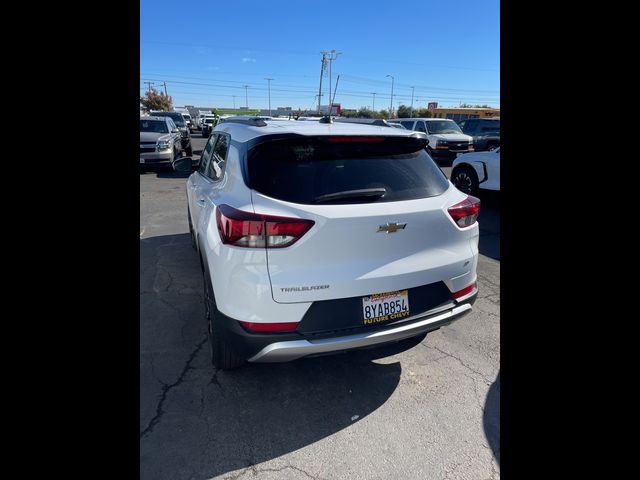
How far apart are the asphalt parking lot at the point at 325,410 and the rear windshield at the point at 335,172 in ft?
4.57

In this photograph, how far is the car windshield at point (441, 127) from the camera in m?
17.2

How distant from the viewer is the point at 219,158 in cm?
337

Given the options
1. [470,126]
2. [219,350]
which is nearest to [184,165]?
[219,350]

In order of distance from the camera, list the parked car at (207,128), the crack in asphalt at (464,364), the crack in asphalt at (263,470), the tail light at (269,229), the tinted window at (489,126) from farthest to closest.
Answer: the parked car at (207,128)
the tinted window at (489,126)
the crack in asphalt at (464,364)
the tail light at (269,229)
the crack in asphalt at (263,470)

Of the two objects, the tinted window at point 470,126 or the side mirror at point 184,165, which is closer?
the side mirror at point 184,165

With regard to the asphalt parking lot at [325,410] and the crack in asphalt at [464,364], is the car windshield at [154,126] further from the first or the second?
the crack in asphalt at [464,364]

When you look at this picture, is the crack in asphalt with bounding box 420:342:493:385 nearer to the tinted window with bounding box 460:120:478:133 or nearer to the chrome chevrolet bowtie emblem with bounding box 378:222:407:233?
the chrome chevrolet bowtie emblem with bounding box 378:222:407:233

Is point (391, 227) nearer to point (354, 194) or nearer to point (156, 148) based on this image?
point (354, 194)

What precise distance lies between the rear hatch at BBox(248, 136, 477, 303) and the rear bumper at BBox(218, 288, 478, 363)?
0.79ft

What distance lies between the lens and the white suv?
2164 mm

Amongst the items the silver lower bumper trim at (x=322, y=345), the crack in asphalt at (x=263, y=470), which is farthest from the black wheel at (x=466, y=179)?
the crack in asphalt at (x=263, y=470)
